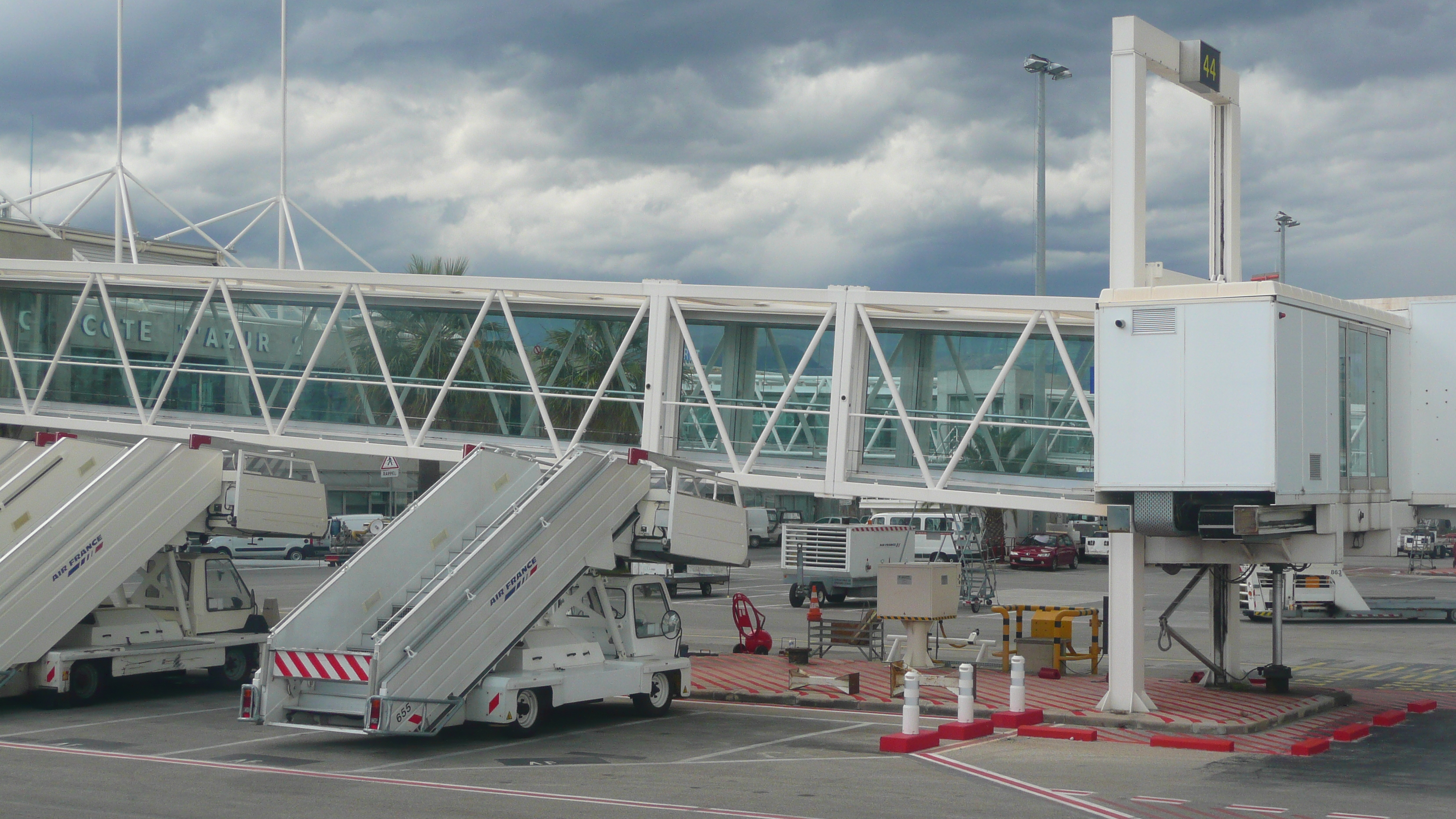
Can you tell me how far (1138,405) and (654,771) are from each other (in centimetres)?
739

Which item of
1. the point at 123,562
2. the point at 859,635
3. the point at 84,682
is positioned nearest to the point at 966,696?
the point at 859,635

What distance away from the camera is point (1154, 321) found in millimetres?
16781

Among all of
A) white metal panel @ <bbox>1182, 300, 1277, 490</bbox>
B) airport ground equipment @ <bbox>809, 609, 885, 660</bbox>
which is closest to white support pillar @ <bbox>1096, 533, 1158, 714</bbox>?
white metal panel @ <bbox>1182, 300, 1277, 490</bbox>

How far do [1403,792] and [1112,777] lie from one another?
2.66 m

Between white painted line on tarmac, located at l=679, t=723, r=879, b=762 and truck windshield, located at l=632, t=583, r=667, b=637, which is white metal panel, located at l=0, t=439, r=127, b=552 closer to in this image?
truck windshield, located at l=632, t=583, r=667, b=637

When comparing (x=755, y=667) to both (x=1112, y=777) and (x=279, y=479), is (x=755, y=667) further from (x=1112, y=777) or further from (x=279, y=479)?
(x=1112, y=777)

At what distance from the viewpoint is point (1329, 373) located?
17328 mm

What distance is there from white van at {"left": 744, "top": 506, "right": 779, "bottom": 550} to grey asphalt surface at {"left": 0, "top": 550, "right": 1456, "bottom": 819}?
50.0 metres

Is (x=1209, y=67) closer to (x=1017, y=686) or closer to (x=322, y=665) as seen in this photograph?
(x=1017, y=686)

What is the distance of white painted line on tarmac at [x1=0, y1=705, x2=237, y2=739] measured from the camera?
53.6 feet

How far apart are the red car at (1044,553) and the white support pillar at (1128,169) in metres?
41.7

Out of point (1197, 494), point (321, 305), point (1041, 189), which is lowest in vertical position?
point (1197, 494)

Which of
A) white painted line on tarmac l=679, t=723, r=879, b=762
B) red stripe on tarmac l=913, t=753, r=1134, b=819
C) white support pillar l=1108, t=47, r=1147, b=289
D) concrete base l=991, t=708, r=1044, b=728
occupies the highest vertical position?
white support pillar l=1108, t=47, r=1147, b=289

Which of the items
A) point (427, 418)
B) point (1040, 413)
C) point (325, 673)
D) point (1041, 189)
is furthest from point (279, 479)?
point (1041, 189)
